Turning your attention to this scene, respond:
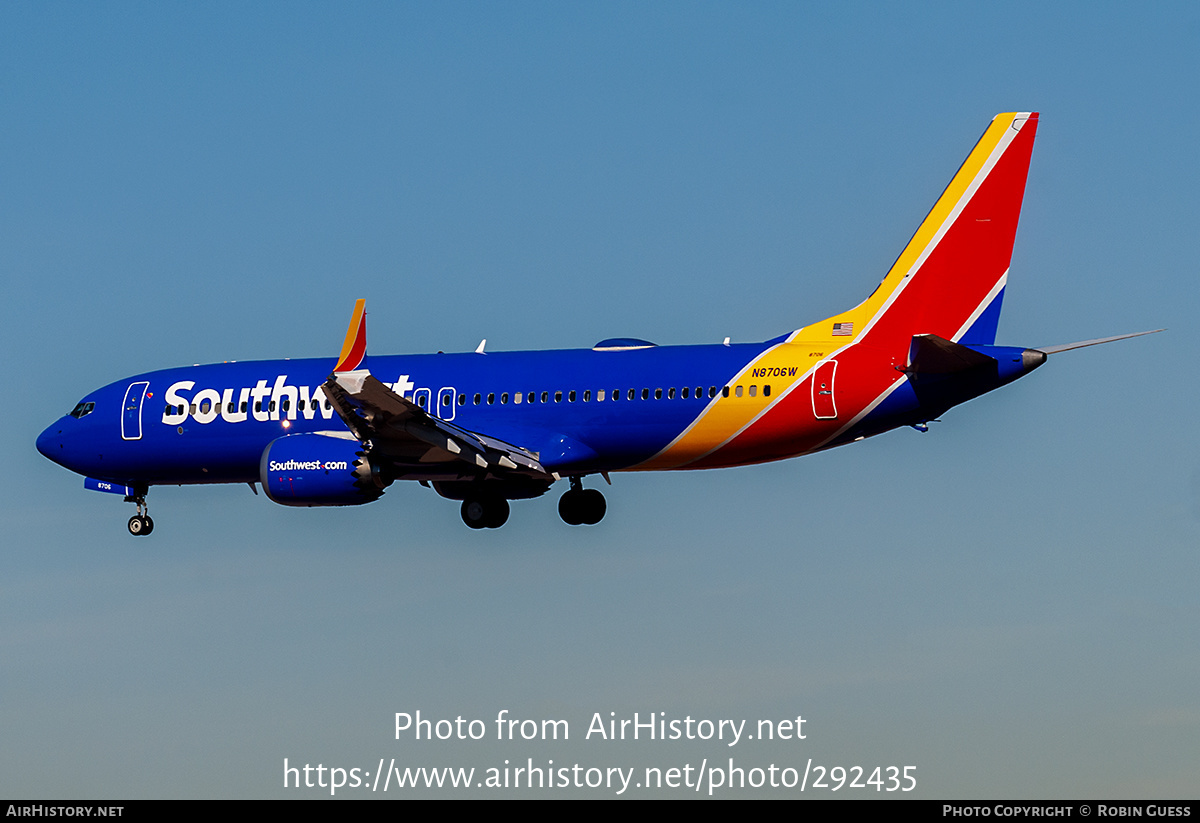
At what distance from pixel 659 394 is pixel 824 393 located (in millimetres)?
3903

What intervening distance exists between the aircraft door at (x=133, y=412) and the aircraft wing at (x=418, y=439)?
8083mm

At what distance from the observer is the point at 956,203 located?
41312 mm

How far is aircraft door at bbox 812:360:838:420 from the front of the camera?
40344 millimetres

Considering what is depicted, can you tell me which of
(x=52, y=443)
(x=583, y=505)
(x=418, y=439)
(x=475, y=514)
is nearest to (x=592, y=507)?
(x=583, y=505)

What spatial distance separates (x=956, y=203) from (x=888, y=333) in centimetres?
340

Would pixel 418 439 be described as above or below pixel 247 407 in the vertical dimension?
below

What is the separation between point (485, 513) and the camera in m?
45.6

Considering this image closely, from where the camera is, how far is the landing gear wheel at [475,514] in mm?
45625

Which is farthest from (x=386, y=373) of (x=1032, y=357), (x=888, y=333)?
(x=1032, y=357)

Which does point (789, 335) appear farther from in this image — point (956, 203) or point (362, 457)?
point (362, 457)

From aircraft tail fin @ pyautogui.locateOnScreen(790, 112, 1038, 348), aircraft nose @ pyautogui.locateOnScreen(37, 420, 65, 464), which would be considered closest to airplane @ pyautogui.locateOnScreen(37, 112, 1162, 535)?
aircraft tail fin @ pyautogui.locateOnScreen(790, 112, 1038, 348)

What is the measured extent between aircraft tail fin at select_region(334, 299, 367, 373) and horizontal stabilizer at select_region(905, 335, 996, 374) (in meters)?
11.9

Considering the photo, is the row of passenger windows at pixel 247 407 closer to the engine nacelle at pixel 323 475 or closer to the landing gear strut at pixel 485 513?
the engine nacelle at pixel 323 475

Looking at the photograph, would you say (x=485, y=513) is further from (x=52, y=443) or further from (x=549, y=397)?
(x=52, y=443)
